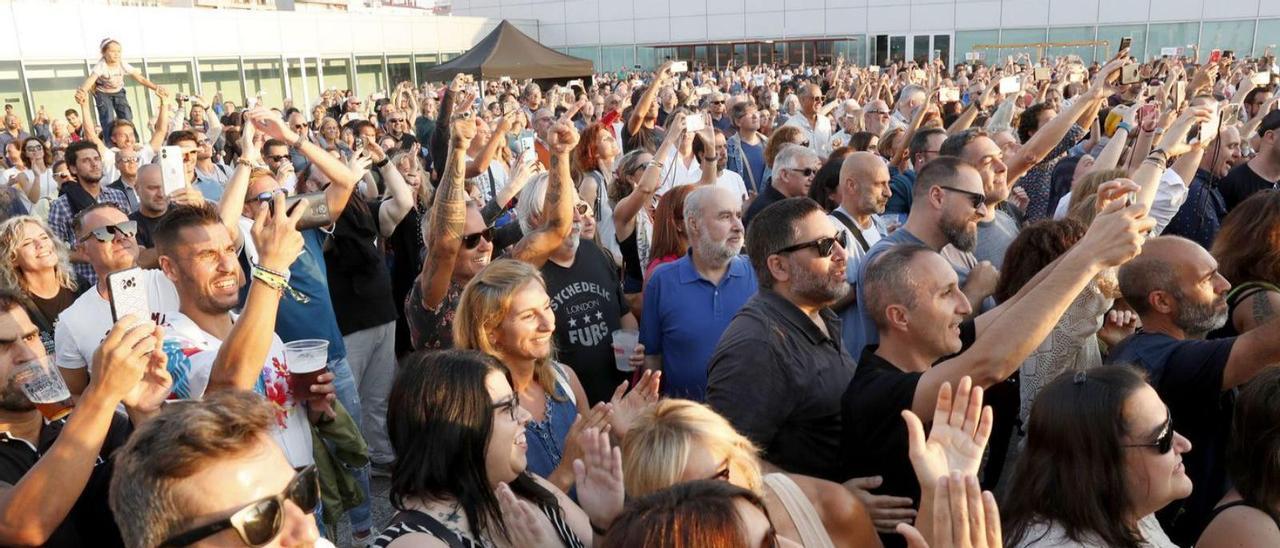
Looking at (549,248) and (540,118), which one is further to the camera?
(540,118)

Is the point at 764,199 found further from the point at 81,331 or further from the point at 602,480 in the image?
the point at 81,331

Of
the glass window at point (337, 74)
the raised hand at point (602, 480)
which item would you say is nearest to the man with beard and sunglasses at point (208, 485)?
the raised hand at point (602, 480)

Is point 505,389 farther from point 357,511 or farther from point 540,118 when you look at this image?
point 540,118

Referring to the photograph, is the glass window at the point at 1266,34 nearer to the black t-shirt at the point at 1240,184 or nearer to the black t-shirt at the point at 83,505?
the black t-shirt at the point at 1240,184

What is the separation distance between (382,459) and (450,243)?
5.57 ft

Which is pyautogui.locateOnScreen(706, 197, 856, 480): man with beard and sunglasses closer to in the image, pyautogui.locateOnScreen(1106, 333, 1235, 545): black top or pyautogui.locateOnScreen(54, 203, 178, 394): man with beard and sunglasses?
pyautogui.locateOnScreen(1106, 333, 1235, 545): black top

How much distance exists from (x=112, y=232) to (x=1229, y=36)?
1368 inches

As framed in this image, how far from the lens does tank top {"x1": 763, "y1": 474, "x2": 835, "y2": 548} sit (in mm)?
2115

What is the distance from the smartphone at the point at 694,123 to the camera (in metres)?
6.23

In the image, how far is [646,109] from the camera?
878cm

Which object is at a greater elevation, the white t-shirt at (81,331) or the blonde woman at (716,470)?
the white t-shirt at (81,331)

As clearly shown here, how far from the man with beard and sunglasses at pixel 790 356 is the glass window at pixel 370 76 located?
27.2 metres

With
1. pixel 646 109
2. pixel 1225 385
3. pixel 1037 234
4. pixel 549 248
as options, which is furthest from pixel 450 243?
pixel 646 109

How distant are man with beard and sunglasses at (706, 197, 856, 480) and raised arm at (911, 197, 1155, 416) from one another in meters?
0.48
